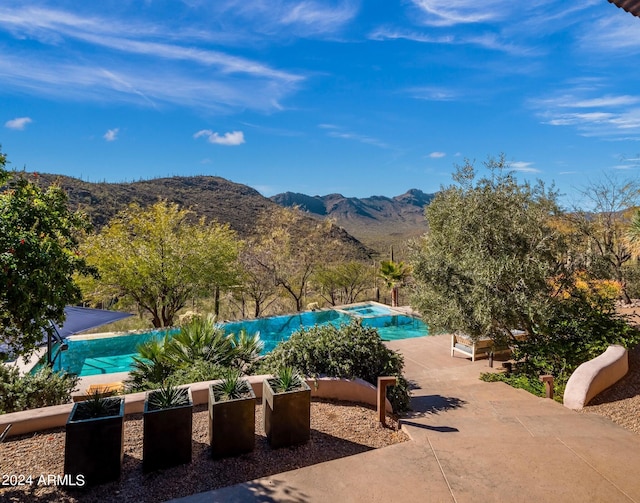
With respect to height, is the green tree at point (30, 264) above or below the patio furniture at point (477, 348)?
above

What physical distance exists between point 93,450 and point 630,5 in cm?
562

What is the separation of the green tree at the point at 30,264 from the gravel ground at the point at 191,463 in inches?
43.1

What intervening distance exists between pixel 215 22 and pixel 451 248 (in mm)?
8448

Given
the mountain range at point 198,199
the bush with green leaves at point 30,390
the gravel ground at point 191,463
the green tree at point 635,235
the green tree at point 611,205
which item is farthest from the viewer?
the mountain range at point 198,199

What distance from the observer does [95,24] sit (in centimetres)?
930

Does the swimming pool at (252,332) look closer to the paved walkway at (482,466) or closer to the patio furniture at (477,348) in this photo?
the patio furniture at (477,348)

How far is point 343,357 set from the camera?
6109 mm

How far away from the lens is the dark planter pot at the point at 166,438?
384 centimetres

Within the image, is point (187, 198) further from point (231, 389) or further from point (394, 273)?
point (231, 389)

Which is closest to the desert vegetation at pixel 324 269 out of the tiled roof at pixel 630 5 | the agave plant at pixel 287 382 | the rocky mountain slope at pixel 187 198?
the agave plant at pixel 287 382

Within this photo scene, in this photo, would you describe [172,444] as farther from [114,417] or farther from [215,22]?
[215,22]

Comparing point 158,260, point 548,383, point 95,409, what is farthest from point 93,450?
point 158,260

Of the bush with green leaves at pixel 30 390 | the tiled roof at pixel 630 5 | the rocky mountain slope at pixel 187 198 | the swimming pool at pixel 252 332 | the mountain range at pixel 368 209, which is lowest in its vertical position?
the swimming pool at pixel 252 332

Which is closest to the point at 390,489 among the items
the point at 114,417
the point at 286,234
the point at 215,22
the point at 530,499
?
the point at 530,499
